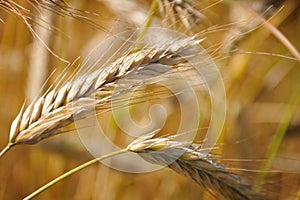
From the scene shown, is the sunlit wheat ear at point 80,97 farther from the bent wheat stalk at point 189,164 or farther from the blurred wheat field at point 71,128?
the blurred wheat field at point 71,128

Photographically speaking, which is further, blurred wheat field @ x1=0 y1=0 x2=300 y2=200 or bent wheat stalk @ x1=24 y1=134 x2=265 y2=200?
blurred wheat field @ x1=0 y1=0 x2=300 y2=200

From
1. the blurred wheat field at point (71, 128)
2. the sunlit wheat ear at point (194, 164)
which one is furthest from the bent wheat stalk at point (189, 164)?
the blurred wheat field at point (71, 128)

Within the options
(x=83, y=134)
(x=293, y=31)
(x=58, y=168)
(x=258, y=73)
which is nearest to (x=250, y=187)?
(x=83, y=134)

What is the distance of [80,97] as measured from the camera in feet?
2.47

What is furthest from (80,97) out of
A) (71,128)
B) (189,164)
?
(71,128)

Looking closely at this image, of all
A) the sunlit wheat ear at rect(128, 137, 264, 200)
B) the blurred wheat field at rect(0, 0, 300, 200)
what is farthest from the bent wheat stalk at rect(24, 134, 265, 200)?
the blurred wheat field at rect(0, 0, 300, 200)

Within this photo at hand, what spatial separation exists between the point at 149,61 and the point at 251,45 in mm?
681

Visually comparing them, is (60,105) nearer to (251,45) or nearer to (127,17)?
(127,17)

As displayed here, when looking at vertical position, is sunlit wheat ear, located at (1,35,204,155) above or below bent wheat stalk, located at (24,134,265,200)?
above

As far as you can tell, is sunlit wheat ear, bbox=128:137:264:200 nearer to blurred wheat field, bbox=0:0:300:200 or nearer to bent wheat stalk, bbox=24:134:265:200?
bent wheat stalk, bbox=24:134:265:200

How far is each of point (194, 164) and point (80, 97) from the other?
0.53ft

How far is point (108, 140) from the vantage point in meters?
1.32

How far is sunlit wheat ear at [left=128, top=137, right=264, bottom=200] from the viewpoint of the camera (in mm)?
774

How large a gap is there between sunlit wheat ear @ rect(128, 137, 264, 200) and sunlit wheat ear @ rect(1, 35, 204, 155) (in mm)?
74
